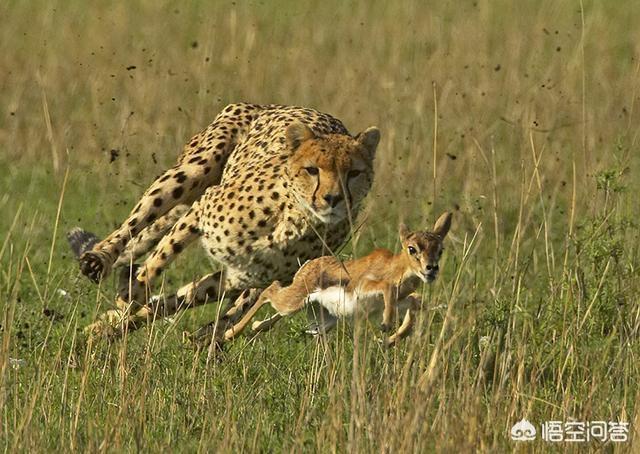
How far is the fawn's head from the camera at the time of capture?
206 inches

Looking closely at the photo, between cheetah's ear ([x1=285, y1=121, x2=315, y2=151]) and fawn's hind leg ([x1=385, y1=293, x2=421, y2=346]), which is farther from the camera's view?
cheetah's ear ([x1=285, y1=121, x2=315, y2=151])

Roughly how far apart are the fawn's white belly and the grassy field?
0.12 metres

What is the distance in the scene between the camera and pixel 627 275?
19.3 ft

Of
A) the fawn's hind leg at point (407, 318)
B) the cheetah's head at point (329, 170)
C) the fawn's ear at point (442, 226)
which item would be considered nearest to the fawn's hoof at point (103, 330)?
the cheetah's head at point (329, 170)

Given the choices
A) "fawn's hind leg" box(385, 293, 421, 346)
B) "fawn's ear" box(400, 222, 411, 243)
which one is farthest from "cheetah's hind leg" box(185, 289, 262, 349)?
"fawn's ear" box(400, 222, 411, 243)

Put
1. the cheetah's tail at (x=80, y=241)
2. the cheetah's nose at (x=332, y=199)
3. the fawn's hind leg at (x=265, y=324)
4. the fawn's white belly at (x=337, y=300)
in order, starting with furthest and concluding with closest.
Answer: the cheetah's tail at (x=80, y=241) < the fawn's hind leg at (x=265, y=324) < the cheetah's nose at (x=332, y=199) < the fawn's white belly at (x=337, y=300)

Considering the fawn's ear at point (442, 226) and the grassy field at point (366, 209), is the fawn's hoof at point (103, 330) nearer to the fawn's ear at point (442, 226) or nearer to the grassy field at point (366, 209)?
the grassy field at point (366, 209)

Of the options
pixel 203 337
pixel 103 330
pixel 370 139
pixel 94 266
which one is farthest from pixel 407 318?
pixel 94 266

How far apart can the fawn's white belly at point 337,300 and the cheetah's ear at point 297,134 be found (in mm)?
910

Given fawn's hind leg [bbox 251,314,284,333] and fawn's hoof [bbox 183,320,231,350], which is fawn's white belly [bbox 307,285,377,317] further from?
fawn's hoof [bbox 183,320,231,350]

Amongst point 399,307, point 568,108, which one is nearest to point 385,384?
point 399,307

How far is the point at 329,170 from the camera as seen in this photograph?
19.8 ft

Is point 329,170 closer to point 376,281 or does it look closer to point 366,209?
point 376,281

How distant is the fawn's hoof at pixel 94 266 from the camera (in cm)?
653
